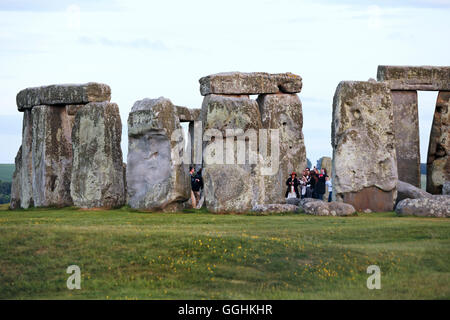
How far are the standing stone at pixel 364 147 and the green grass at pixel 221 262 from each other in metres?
6.70

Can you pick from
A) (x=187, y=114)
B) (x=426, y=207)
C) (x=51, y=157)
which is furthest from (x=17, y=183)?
(x=426, y=207)

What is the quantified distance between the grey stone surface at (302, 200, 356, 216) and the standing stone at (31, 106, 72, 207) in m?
10.4

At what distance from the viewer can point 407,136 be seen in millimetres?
34906

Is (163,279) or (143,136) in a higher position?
(143,136)

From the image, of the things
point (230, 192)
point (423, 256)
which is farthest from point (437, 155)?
point (423, 256)

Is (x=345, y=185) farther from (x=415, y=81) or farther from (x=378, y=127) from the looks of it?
(x=415, y=81)

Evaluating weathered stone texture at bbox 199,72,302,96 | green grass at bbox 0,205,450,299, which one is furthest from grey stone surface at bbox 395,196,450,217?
weathered stone texture at bbox 199,72,302,96

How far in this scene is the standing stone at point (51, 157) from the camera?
33.2 metres

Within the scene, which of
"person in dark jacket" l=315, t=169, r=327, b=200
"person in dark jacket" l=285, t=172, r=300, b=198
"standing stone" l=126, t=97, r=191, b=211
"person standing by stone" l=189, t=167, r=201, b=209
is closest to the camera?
"standing stone" l=126, t=97, r=191, b=211

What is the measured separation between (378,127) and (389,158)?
102cm

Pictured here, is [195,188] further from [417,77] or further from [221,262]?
[221,262]

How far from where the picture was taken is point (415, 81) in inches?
1351

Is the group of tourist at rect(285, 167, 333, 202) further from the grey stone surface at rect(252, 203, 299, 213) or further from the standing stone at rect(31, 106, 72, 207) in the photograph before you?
the standing stone at rect(31, 106, 72, 207)

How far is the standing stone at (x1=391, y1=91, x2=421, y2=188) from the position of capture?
114 feet
